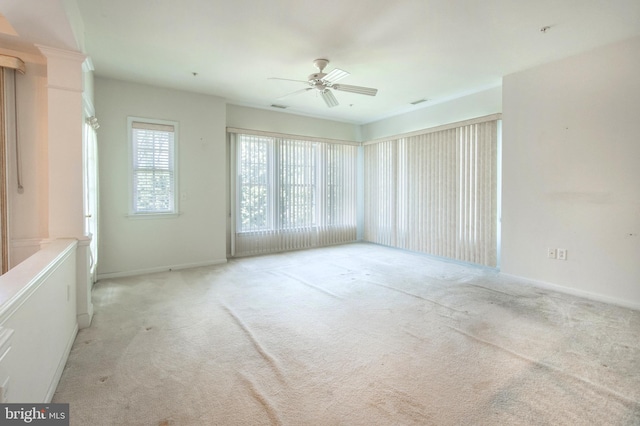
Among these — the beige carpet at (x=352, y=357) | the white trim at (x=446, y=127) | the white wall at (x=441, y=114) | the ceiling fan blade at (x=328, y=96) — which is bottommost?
the beige carpet at (x=352, y=357)

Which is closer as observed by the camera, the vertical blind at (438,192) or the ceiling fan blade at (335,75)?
the ceiling fan blade at (335,75)

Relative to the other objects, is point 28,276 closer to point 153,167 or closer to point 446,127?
point 153,167

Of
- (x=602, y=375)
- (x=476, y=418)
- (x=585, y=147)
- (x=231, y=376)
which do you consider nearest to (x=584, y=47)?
(x=585, y=147)

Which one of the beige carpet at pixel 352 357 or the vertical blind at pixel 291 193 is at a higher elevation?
the vertical blind at pixel 291 193

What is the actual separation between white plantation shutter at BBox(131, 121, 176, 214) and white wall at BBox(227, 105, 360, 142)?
119 centimetres

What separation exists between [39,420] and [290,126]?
548 centimetres

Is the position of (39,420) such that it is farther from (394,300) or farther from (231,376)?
(394,300)

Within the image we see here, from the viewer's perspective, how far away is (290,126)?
20.0 feet

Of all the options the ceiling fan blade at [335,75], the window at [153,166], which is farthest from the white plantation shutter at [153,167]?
the ceiling fan blade at [335,75]

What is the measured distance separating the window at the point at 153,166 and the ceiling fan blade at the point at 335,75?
2630 millimetres

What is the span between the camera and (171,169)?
467cm

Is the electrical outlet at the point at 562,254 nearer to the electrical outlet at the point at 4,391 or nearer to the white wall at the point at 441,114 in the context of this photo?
the white wall at the point at 441,114

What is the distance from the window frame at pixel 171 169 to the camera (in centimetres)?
435

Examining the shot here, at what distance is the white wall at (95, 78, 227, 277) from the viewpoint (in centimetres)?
422
